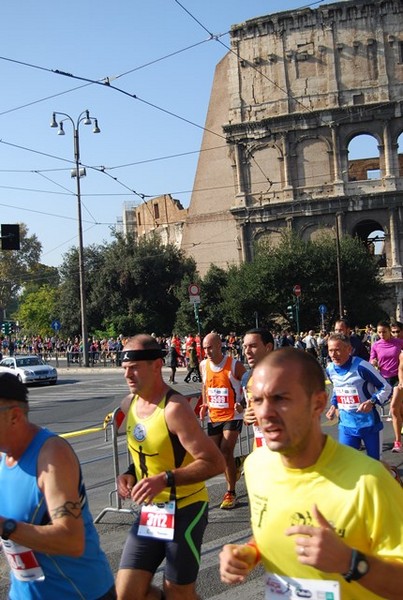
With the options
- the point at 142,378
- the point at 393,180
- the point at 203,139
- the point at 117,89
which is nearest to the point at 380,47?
the point at 393,180

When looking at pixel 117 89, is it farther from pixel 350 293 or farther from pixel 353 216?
pixel 353 216

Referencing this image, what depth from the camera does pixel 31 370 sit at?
3123cm

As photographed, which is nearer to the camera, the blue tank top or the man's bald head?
the man's bald head

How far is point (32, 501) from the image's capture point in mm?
3250

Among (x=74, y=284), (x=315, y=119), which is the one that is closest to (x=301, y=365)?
(x=315, y=119)

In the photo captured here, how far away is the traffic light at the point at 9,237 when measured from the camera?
21.7 meters

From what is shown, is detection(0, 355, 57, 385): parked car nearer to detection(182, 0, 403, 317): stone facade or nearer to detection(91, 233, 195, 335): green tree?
detection(91, 233, 195, 335): green tree

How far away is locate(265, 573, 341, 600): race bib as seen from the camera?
8.56 feet

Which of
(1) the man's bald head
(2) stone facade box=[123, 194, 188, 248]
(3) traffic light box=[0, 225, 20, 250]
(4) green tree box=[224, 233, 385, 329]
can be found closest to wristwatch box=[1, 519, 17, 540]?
(1) the man's bald head

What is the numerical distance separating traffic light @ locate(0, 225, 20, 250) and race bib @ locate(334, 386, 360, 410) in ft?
48.8

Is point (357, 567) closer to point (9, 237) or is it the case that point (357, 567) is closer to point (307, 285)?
point (9, 237)

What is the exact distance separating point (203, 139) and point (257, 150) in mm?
5300

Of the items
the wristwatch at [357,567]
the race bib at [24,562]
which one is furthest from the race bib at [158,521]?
the wristwatch at [357,567]

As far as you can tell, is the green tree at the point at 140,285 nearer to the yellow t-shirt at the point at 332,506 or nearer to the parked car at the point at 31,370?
the parked car at the point at 31,370
